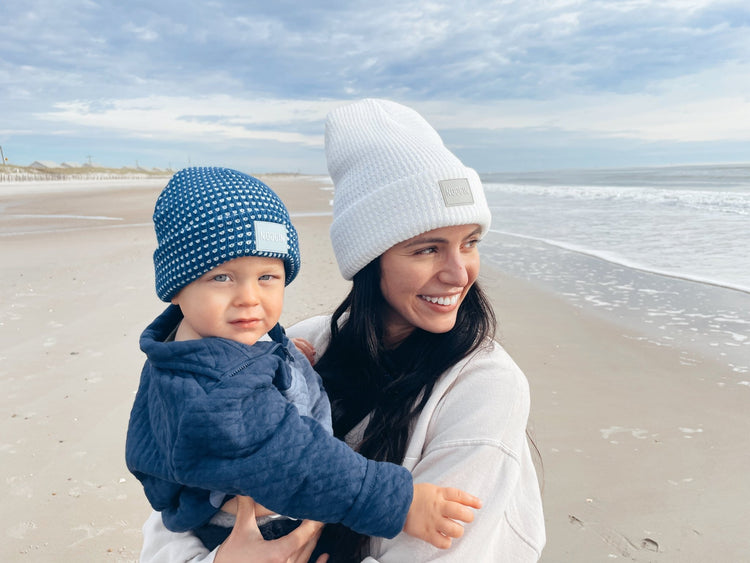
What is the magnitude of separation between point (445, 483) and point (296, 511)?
14.5 inches

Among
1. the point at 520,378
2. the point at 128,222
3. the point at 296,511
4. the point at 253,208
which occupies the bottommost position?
the point at 128,222

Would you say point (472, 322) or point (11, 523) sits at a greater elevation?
point (472, 322)

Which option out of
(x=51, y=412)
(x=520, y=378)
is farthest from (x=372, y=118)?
(x=51, y=412)

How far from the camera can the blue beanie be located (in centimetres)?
147

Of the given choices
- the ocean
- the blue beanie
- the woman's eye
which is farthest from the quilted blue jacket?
the ocean

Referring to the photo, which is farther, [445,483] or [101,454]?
[101,454]

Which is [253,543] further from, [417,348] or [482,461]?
[417,348]

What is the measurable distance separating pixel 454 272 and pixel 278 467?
2.58ft

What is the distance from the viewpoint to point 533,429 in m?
3.85

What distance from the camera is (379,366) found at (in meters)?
1.82

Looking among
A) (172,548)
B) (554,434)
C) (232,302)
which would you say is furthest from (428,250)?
(554,434)

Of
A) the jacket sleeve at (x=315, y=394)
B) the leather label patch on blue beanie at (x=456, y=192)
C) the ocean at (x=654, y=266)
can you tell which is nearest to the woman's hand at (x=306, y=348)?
the jacket sleeve at (x=315, y=394)

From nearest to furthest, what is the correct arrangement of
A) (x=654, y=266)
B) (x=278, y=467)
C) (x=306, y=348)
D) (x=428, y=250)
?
(x=278, y=467) < (x=428, y=250) < (x=306, y=348) < (x=654, y=266)

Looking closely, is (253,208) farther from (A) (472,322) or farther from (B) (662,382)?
(B) (662,382)
